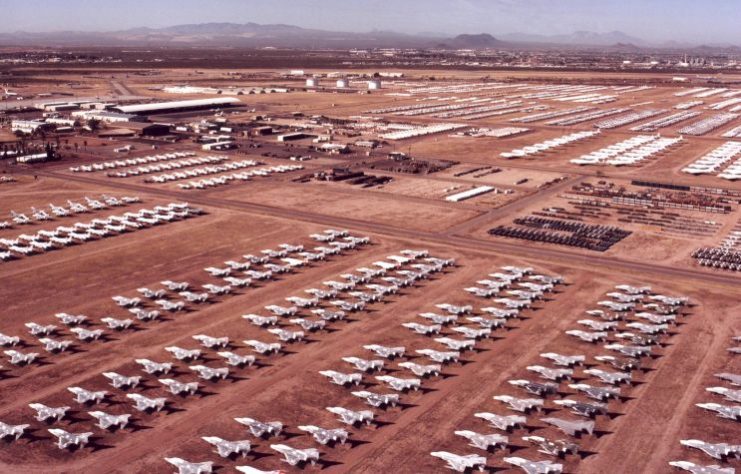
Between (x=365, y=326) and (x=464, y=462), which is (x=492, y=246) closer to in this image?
(x=365, y=326)

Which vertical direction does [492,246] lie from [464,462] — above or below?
above

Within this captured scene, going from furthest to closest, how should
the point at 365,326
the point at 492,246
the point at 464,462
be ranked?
1. the point at 492,246
2. the point at 365,326
3. the point at 464,462

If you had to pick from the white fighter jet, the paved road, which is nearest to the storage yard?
the white fighter jet

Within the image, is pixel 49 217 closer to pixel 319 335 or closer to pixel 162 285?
pixel 162 285

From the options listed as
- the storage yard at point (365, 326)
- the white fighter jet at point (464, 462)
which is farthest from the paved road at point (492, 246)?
the white fighter jet at point (464, 462)

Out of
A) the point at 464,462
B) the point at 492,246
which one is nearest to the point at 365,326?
the point at 464,462

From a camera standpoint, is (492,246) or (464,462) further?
(492,246)

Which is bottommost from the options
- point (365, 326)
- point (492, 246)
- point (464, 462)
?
point (464, 462)

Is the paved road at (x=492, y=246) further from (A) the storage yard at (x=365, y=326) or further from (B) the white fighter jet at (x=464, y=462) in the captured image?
(B) the white fighter jet at (x=464, y=462)

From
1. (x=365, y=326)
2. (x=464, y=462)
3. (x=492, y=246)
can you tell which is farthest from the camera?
(x=492, y=246)
